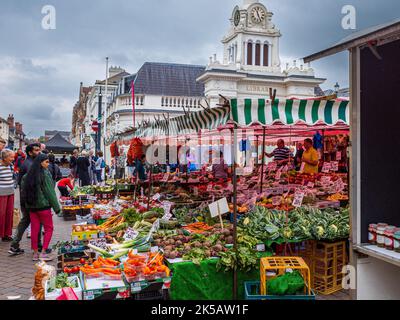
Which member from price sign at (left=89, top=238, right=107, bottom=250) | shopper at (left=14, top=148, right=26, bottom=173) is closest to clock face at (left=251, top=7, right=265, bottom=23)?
shopper at (left=14, top=148, right=26, bottom=173)

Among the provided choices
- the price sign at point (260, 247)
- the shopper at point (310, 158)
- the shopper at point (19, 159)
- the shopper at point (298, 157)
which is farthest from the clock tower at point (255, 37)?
the price sign at point (260, 247)

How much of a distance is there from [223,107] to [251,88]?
3304cm

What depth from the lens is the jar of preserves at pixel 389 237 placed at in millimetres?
3305

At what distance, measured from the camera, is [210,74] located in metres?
34.2

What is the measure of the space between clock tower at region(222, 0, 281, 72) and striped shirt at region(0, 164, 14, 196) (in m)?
35.7

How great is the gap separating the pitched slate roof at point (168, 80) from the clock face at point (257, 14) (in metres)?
8.73

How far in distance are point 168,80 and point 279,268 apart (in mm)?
34984

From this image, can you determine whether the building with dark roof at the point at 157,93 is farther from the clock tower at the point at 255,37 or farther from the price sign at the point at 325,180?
the price sign at the point at 325,180

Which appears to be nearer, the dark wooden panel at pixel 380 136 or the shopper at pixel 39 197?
the dark wooden panel at pixel 380 136

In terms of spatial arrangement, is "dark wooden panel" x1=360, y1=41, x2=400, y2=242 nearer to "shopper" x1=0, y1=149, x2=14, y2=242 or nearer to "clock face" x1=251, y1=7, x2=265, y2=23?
"shopper" x1=0, y1=149, x2=14, y2=242

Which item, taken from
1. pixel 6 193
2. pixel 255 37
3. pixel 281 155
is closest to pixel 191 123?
pixel 6 193

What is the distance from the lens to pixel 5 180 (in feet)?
23.4
